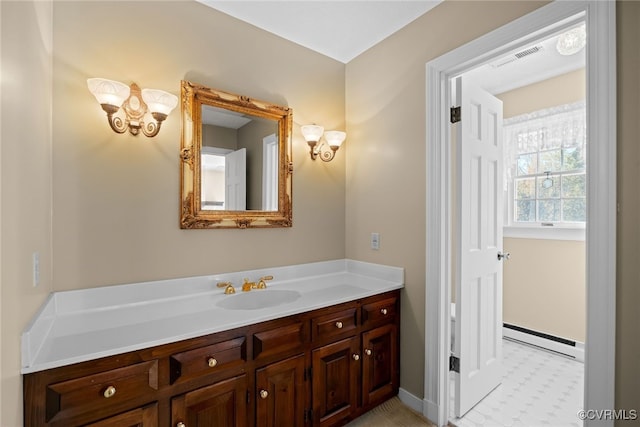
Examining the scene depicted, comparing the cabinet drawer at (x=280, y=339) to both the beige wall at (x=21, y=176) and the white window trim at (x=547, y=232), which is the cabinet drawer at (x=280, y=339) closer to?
the beige wall at (x=21, y=176)

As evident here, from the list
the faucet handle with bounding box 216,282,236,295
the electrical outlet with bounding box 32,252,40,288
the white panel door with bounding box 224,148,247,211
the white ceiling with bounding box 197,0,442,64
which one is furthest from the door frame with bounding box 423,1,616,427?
the electrical outlet with bounding box 32,252,40,288

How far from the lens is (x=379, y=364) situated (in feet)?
6.73

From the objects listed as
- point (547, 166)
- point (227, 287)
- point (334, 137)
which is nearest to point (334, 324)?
point (227, 287)

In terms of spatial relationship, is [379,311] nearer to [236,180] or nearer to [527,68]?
[236,180]

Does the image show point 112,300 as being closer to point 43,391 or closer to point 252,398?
point 43,391

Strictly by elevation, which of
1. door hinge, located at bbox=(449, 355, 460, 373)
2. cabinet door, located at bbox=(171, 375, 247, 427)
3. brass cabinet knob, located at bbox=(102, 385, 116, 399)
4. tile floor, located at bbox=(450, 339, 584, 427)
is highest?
brass cabinet knob, located at bbox=(102, 385, 116, 399)

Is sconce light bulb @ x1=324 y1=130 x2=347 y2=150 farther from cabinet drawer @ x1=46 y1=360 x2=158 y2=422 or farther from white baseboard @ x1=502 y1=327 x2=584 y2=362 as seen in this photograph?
white baseboard @ x1=502 y1=327 x2=584 y2=362

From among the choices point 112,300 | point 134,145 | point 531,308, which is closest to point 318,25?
point 134,145

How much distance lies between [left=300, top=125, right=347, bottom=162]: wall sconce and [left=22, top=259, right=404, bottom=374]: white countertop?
2.83ft

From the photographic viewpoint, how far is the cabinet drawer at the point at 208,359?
4.17 feet

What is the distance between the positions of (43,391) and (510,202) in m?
3.81

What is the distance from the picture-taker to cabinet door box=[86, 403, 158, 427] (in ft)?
3.76

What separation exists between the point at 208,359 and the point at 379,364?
118cm

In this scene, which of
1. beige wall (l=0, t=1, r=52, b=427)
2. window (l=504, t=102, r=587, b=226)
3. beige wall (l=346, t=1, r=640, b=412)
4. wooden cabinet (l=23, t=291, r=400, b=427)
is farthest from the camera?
window (l=504, t=102, r=587, b=226)
